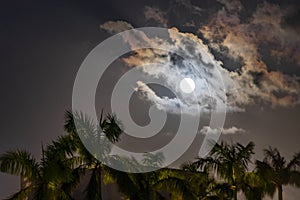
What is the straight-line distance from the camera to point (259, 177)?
38.9 m

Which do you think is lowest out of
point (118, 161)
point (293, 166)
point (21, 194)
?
point (21, 194)

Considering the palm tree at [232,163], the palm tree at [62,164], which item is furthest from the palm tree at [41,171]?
the palm tree at [232,163]

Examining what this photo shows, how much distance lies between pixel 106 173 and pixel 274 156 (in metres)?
29.8

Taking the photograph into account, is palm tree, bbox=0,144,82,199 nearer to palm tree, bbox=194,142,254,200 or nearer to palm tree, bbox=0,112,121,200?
palm tree, bbox=0,112,121,200

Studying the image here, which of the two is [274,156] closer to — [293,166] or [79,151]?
[293,166]

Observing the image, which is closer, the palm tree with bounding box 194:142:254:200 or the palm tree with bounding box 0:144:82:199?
the palm tree with bounding box 0:144:82:199

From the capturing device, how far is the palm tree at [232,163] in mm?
36312

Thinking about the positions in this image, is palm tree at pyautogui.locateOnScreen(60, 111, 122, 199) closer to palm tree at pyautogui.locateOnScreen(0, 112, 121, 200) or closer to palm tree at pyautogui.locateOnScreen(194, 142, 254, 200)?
palm tree at pyautogui.locateOnScreen(0, 112, 121, 200)

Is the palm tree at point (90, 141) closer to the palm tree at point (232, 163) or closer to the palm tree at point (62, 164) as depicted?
the palm tree at point (62, 164)

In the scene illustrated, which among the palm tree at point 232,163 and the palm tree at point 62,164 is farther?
the palm tree at point 232,163

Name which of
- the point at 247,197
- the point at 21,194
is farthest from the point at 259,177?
the point at 21,194

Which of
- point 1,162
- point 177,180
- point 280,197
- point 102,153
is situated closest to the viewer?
point 1,162

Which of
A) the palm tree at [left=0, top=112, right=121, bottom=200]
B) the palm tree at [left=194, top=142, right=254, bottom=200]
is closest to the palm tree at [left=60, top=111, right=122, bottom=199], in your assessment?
the palm tree at [left=0, top=112, right=121, bottom=200]

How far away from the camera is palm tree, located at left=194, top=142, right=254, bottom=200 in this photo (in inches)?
1430
